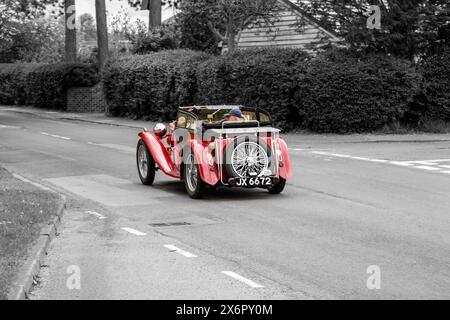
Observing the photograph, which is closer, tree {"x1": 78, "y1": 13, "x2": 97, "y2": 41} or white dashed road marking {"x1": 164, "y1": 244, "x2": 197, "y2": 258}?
white dashed road marking {"x1": 164, "y1": 244, "x2": 197, "y2": 258}

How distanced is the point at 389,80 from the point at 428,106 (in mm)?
2213

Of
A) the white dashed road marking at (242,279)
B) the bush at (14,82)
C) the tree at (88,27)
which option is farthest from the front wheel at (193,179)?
the tree at (88,27)

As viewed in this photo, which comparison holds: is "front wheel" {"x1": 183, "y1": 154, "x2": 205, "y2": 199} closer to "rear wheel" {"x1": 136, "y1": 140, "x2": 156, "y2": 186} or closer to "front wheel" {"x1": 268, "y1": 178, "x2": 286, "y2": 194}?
"front wheel" {"x1": 268, "y1": 178, "x2": 286, "y2": 194}

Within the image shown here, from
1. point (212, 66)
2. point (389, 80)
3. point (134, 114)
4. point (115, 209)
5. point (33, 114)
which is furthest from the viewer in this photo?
point (33, 114)

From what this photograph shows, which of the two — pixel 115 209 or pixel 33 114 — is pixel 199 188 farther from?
pixel 33 114

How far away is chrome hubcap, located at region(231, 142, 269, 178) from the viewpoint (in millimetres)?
13836

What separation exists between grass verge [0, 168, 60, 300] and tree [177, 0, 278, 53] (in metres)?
19.8

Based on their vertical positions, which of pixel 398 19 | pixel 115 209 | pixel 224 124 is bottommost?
pixel 115 209

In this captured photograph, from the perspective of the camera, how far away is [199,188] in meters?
14.0

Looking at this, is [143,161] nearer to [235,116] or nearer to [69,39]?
[235,116]

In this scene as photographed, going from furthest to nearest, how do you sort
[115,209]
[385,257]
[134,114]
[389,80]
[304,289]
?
[134,114] < [389,80] < [115,209] < [385,257] < [304,289]

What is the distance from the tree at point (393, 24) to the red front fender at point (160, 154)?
43.2 feet

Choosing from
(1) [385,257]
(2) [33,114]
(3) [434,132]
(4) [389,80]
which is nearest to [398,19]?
(4) [389,80]

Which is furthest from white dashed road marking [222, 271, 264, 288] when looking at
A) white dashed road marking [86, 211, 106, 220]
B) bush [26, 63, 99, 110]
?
bush [26, 63, 99, 110]
